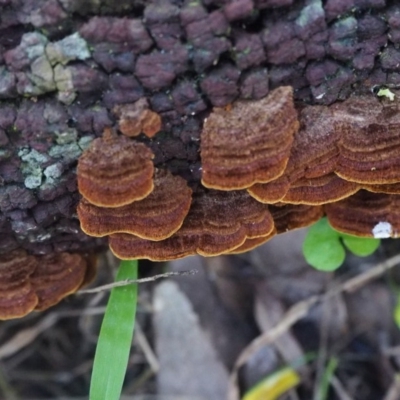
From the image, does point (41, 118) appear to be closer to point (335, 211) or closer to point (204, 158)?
point (204, 158)

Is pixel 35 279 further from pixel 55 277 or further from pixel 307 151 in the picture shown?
pixel 307 151

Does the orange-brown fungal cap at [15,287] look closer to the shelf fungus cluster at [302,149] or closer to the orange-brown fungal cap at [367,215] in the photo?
the shelf fungus cluster at [302,149]

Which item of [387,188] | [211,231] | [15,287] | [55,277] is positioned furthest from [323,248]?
[15,287]

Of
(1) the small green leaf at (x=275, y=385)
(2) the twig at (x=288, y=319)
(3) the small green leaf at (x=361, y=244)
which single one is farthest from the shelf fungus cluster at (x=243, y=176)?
(1) the small green leaf at (x=275, y=385)

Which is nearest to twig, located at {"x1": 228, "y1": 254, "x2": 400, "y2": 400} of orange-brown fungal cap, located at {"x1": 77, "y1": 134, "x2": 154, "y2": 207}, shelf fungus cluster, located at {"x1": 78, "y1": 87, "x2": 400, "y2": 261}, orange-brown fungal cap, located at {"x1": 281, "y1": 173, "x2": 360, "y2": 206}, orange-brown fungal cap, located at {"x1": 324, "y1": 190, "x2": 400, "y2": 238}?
orange-brown fungal cap, located at {"x1": 324, "y1": 190, "x2": 400, "y2": 238}

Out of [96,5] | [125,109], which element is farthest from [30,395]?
[96,5]

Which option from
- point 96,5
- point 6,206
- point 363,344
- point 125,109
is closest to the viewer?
point 96,5
